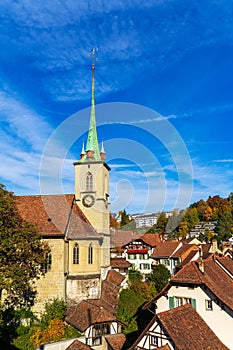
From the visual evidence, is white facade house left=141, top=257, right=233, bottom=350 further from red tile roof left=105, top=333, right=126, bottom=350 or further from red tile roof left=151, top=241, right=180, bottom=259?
red tile roof left=151, top=241, right=180, bottom=259

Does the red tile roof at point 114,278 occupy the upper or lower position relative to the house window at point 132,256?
lower

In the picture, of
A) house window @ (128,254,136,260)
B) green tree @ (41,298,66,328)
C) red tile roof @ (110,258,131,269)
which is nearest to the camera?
green tree @ (41,298,66,328)

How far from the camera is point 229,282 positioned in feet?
74.1

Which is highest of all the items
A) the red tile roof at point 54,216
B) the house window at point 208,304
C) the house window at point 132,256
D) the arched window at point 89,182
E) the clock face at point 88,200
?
the arched window at point 89,182

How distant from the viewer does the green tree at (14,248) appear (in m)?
22.6

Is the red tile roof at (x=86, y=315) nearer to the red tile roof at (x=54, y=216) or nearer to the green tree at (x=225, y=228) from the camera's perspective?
the red tile roof at (x=54, y=216)

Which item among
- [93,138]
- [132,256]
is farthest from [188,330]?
[132,256]

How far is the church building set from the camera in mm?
30453

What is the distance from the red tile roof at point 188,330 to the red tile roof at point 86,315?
9.87 meters

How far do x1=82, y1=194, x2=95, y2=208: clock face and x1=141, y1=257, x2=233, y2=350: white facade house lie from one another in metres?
19.1

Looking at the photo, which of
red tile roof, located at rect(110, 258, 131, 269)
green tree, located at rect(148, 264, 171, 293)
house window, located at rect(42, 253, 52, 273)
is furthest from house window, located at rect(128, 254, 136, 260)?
house window, located at rect(42, 253, 52, 273)

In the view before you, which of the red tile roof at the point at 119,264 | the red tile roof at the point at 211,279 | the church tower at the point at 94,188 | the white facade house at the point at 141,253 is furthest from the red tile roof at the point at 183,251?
the red tile roof at the point at 211,279

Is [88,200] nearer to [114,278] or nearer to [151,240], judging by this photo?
[114,278]

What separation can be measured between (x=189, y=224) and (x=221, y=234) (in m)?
19.2
